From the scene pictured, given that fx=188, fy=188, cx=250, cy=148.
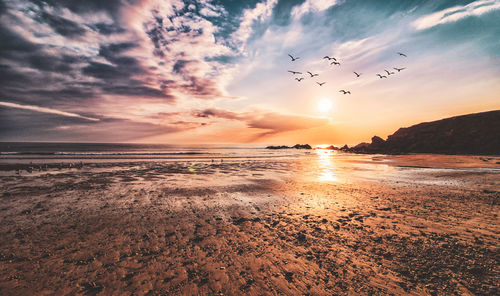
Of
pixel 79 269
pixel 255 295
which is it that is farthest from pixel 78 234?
pixel 255 295

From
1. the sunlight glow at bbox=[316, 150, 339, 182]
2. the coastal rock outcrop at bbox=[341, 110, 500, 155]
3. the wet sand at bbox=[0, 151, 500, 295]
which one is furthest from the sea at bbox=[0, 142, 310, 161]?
the wet sand at bbox=[0, 151, 500, 295]

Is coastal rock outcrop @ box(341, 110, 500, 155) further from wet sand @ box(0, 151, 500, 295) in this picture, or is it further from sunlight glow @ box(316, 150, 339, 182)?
wet sand @ box(0, 151, 500, 295)

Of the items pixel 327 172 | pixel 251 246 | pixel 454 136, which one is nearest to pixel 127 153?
pixel 327 172

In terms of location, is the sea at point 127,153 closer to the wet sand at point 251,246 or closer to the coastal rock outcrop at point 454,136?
the coastal rock outcrop at point 454,136

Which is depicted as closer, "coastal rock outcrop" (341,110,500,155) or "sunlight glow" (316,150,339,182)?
"sunlight glow" (316,150,339,182)

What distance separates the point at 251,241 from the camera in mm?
5559

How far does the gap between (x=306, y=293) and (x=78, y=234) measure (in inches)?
273

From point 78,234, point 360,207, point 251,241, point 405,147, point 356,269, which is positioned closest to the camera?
point 356,269

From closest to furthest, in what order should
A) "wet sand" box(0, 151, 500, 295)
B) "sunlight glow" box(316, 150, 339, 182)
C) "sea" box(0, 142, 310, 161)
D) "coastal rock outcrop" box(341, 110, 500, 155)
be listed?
"wet sand" box(0, 151, 500, 295)
"sunlight glow" box(316, 150, 339, 182)
"sea" box(0, 142, 310, 161)
"coastal rock outcrop" box(341, 110, 500, 155)

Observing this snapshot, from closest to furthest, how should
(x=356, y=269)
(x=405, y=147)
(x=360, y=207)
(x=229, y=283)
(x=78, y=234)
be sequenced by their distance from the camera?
(x=229, y=283) < (x=356, y=269) < (x=78, y=234) < (x=360, y=207) < (x=405, y=147)

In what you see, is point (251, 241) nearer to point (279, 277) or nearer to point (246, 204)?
point (279, 277)

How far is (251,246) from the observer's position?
529 centimetres

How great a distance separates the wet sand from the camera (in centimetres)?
378

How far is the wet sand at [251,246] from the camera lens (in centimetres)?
378
